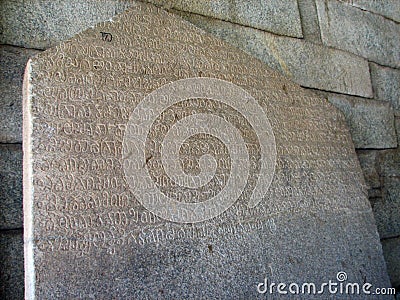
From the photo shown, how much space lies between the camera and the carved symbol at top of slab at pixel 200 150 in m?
1.71

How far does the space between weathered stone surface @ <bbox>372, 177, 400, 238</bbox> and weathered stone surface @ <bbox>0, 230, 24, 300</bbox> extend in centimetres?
211

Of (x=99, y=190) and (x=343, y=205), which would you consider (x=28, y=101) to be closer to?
(x=99, y=190)

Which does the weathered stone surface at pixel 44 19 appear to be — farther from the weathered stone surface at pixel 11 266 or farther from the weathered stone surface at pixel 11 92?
the weathered stone surface at pixel 11 266

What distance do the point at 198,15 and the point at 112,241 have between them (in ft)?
4.48

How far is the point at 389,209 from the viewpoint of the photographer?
9.27 feet

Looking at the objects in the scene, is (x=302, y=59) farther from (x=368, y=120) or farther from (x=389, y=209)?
(x=389, y=209)

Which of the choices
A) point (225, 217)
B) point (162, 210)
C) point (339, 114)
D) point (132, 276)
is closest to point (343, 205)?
point (339, 114)

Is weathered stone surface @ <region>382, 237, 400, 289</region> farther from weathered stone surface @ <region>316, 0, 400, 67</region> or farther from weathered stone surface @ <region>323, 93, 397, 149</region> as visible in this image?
weathered stone surface @ <region>316, 0, 400, 67</region>

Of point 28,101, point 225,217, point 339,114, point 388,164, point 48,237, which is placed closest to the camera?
point 48,237

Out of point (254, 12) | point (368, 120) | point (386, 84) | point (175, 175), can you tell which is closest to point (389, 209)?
point (368, 120)

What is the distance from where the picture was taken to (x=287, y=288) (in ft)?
6.09

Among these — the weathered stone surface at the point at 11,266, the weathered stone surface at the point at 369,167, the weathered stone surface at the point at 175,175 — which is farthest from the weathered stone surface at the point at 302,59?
the weathered stone surface at the point at 11,266

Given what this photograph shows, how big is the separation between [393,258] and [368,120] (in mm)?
914

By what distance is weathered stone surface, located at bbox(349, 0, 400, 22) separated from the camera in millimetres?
3221
